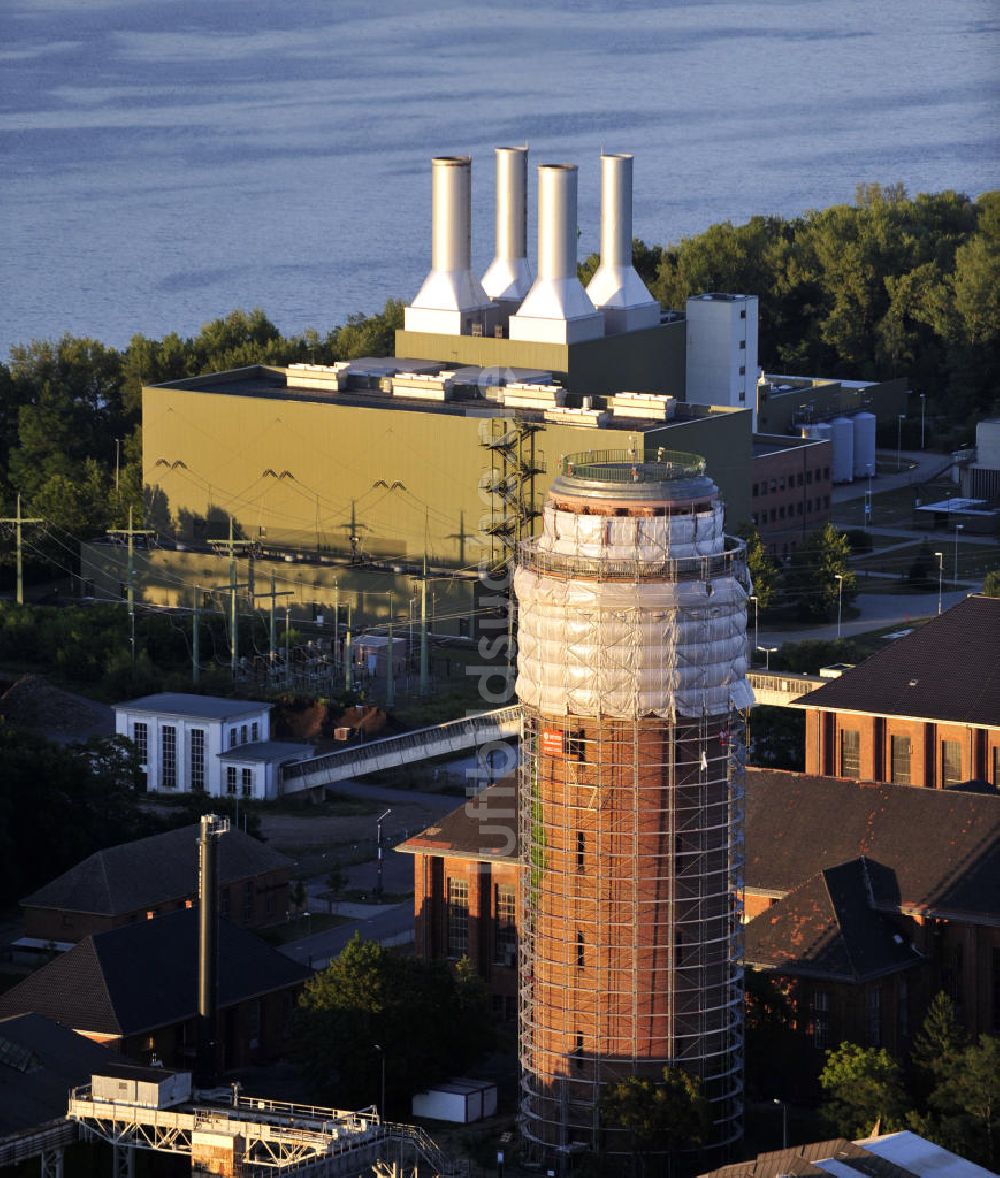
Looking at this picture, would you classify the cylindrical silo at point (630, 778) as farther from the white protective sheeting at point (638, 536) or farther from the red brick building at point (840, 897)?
the red brick building at point (840, 897)

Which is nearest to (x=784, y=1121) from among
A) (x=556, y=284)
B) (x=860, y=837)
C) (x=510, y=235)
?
(x=860, y=837)

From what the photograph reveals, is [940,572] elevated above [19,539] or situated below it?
below

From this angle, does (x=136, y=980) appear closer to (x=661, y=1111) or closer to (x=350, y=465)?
(x=661, y=1111)

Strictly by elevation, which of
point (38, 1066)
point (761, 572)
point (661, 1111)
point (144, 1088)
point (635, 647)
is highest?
point (635, 647)

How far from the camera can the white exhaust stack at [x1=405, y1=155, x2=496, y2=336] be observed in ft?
404

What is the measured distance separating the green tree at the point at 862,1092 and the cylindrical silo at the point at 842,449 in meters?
74.7

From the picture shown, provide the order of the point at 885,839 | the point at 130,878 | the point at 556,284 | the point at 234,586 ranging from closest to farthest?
the point at 885,839, the point at 130,878, the point at 234,586, the point at 556,284

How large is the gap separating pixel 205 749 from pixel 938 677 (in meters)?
19.9

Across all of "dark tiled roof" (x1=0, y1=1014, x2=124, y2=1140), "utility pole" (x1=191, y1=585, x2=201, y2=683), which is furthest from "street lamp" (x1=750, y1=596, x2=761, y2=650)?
"dark tiled roof" (x1=0, y1=1014, x2=124, y2=1140)

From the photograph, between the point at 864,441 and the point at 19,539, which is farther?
the point at 864,441

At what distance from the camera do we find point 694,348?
128500 millimetres

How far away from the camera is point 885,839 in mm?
67875

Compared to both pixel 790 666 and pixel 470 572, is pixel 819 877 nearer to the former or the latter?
pixel 790 666

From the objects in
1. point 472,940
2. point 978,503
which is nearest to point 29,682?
point 472,940
